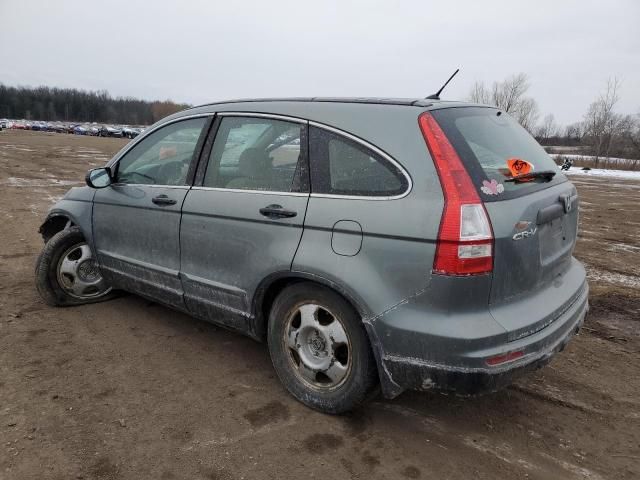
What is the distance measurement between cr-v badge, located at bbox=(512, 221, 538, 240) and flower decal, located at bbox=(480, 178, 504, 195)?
0.62 feet

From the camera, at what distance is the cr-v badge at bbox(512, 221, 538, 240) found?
7.95ft

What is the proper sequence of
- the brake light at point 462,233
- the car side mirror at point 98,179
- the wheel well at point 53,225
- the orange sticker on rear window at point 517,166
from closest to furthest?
1. the brake light at point 462,233
2. the orange sticker on rear window at point 517,166
3. the car side mirror at point 98,179
4. the wheel well at point 53,225

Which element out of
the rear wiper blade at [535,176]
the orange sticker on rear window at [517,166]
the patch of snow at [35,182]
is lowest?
the patch of snow at [35,182]

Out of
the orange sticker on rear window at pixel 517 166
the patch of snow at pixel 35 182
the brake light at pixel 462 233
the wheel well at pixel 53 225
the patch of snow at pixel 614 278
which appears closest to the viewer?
the brake light at pixel 462 233

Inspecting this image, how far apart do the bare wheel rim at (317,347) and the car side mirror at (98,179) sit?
2143mm

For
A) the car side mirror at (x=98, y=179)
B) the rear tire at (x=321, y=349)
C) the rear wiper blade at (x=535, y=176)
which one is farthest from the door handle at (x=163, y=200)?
the rear wiper blade at (x=535, y=176)

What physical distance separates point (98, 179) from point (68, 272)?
954 mm

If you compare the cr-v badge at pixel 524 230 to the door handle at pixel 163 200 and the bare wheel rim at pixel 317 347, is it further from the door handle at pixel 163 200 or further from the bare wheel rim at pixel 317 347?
the door handle at pixel 163 200

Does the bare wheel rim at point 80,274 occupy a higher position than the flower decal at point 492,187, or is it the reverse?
the flower decal at point 492,187

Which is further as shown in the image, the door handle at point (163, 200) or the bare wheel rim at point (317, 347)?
the door handle at point (163, 200)

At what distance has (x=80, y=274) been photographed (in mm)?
4484

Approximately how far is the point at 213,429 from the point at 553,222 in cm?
221

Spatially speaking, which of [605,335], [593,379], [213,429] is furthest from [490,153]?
[605,335]

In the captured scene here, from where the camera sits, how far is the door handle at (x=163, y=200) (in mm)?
3538
